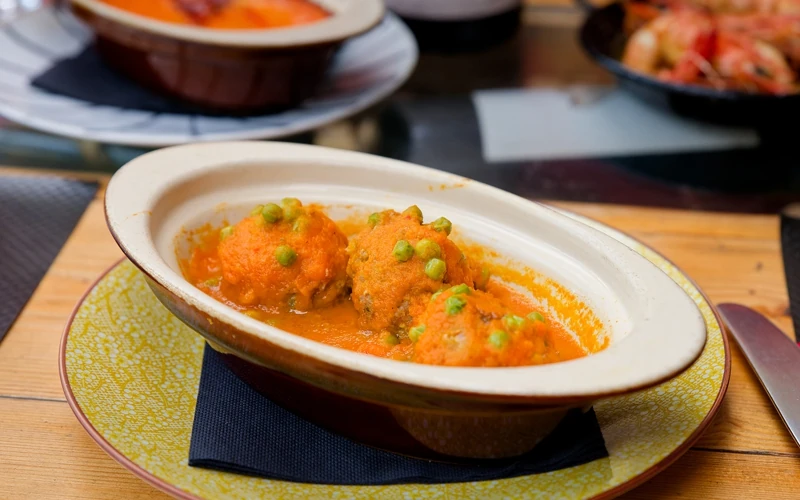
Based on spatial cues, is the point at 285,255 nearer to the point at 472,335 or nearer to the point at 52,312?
the point at 472,335

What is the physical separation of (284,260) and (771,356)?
90 cm

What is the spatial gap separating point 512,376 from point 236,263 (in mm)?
546

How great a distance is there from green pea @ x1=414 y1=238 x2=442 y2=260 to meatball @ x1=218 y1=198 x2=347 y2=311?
17 cm

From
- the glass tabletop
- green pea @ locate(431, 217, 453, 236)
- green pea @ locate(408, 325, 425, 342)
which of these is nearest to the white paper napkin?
the glass tabletop

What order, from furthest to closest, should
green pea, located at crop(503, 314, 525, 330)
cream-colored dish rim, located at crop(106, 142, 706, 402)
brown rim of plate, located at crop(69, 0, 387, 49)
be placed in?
1. brown rim of plate, located at crop(69, 0, 387, 49)
2. green pea, located at crop(503, 314, 525, 330)
3. cream-colored dish rim, located at crop(106, 142, 706, 402)

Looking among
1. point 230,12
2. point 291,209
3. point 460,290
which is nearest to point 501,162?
point 230,12

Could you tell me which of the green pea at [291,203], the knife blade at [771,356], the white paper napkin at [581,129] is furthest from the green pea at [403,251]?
the white paper napkin at [581,129]

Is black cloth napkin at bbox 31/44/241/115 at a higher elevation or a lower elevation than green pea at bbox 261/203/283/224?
lower

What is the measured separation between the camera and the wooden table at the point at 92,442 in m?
1.18

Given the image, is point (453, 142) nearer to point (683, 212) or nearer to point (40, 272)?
point (683, 212)

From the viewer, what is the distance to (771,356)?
4.66ft

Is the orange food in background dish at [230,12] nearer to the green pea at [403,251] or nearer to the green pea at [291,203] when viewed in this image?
the green pea at [291,203]

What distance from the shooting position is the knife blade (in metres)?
1.31

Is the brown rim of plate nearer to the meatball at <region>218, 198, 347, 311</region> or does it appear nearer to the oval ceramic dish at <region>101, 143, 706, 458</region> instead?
the oval ceramic dish at <region>101, 143, 706, 458</region>
